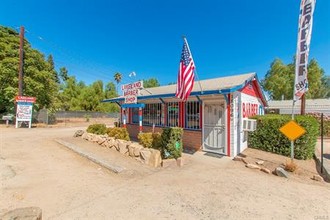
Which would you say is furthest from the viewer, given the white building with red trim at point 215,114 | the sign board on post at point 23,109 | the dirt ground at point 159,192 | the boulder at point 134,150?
the sign board on post at point 23,109

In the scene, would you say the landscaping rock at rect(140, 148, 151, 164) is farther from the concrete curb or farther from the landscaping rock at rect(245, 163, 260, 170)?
the landscaping rock at rect(245, 163, 260, 170)

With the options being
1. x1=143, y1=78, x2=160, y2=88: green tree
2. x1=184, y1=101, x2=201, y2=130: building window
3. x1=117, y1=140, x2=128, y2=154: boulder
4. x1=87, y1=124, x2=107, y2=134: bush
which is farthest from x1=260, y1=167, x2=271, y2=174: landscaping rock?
x1=143, y1=78, x2=160, y2=88: green tree

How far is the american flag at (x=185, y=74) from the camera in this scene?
7035 millimetres

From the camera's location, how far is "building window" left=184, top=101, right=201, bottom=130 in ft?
29.7

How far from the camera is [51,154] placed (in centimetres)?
775

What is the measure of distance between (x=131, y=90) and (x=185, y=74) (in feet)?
11.9

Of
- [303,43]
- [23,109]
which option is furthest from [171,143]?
[23,109]

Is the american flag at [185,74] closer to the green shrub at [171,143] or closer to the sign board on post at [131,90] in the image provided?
the green shrub at [171,143]

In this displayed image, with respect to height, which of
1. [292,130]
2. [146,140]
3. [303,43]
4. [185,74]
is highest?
[303,43]

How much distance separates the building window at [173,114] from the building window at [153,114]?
0.63 metres

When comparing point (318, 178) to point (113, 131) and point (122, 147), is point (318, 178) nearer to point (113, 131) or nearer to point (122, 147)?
point (122, 147)

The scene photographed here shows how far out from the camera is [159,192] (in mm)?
4496

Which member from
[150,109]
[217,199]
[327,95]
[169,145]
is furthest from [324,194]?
[327,95]

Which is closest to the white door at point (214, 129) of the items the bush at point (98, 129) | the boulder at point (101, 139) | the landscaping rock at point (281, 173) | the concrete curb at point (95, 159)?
the landscaping rock at point (281, 173)
